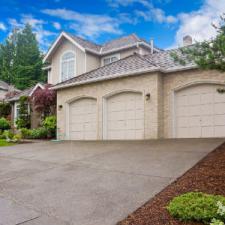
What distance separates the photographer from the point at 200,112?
11656mm

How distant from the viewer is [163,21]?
60.7 feet

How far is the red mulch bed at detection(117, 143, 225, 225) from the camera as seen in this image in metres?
3.72

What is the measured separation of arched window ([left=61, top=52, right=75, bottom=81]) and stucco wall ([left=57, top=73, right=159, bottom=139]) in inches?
172

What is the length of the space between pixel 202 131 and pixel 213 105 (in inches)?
50.5

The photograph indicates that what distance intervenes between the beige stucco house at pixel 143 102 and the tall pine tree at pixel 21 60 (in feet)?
80.8

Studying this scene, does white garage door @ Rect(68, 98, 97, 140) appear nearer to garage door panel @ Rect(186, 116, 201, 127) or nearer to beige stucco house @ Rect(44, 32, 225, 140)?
beige stucco house @ Rect(44, 32, 225, 140)

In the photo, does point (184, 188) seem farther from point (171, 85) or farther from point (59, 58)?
point (59, 58)

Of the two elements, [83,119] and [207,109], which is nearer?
[207,109]

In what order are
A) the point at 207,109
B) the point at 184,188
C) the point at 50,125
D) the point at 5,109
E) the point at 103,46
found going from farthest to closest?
the point at 5,109 < the point at 103,46 < the point at 50,125 < the point at 207,109 < the point at 184,188

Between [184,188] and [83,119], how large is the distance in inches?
433

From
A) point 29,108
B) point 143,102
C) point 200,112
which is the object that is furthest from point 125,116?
point 29,108

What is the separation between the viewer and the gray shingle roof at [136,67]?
40.1ft

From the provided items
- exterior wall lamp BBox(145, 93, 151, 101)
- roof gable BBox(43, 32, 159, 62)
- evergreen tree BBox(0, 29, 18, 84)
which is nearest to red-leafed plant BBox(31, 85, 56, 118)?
roof gable BBox(43, 32, 159, 62)

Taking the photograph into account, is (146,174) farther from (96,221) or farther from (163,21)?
(163,21)
